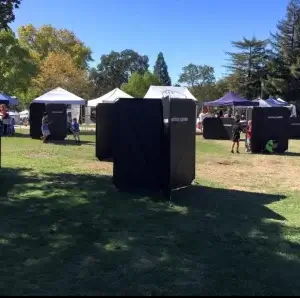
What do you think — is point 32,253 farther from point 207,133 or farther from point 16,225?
point 207,133

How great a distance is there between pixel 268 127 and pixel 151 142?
1121 centimetres

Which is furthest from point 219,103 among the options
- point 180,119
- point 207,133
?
point 180,119

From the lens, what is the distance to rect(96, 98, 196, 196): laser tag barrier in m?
8.80

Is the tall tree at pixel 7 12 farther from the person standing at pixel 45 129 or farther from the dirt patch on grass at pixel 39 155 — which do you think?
the person standing at pixel 45 129

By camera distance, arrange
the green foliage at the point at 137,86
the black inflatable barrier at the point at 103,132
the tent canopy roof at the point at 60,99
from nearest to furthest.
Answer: the black inflatable barrier at the point at 103,132 < the tent canopy roof at the point at 60,99 < the green foliage at the point at 137,86

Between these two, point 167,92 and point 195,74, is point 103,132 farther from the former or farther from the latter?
point 195,74

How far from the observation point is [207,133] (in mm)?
27469

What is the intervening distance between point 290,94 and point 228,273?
218 ft

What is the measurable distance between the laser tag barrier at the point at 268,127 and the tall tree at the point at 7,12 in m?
10.6

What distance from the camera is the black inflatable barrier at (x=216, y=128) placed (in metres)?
27.2

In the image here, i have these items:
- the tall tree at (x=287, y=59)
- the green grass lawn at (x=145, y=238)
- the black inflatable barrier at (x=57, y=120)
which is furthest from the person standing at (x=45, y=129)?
the tall tree at (x=287, y=59)

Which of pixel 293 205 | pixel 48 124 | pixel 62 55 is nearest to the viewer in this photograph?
pixel 293 205

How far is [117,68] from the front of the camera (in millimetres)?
124250

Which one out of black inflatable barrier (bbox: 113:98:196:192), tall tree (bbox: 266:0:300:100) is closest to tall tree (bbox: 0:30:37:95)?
black inflatable barrier (bbox: 113:98:196:192)
